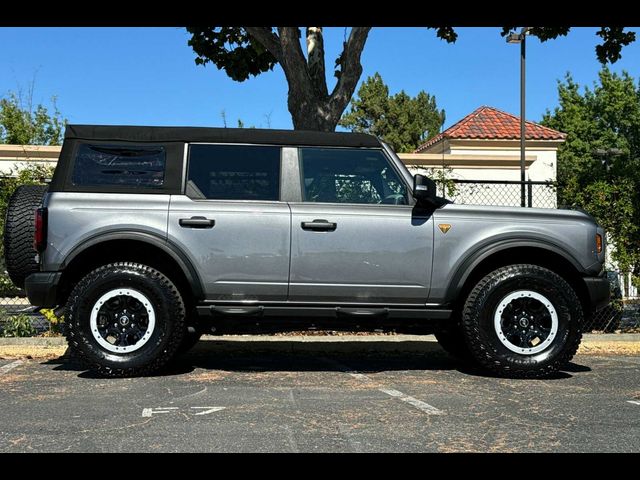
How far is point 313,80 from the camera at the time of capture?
10.7 meters

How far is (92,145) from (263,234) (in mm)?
1710

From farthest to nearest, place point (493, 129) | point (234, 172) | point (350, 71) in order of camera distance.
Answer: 1. point (493, 129)
2. point (350, 71)
3. point (234, 172)

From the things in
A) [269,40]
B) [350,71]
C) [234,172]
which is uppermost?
[269,40]

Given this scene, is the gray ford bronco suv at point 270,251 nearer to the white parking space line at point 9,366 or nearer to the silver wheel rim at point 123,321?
the silver wheel rim at point 123,321

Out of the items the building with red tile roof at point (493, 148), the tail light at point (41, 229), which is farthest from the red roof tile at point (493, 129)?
the tail light at point (41, 229)

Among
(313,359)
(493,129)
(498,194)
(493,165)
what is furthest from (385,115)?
(313,359)

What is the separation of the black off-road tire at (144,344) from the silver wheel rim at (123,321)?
3 centimetres

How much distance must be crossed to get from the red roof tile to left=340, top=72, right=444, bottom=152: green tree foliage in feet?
82.4

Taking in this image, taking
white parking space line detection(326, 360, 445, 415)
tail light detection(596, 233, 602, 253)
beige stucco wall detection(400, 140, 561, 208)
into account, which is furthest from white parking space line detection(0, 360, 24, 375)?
beige stucco wall detection(400, 140, 561, 208)

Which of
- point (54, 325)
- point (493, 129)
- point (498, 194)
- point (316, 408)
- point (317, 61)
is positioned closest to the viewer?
point (316, 408)

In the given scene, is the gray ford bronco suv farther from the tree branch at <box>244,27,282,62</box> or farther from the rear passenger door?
the tree branch at <box>244,27,282,62</box>

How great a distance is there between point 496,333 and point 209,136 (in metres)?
3.00

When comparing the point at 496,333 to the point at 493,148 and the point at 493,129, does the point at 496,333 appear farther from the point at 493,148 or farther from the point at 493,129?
the point at 493,129
